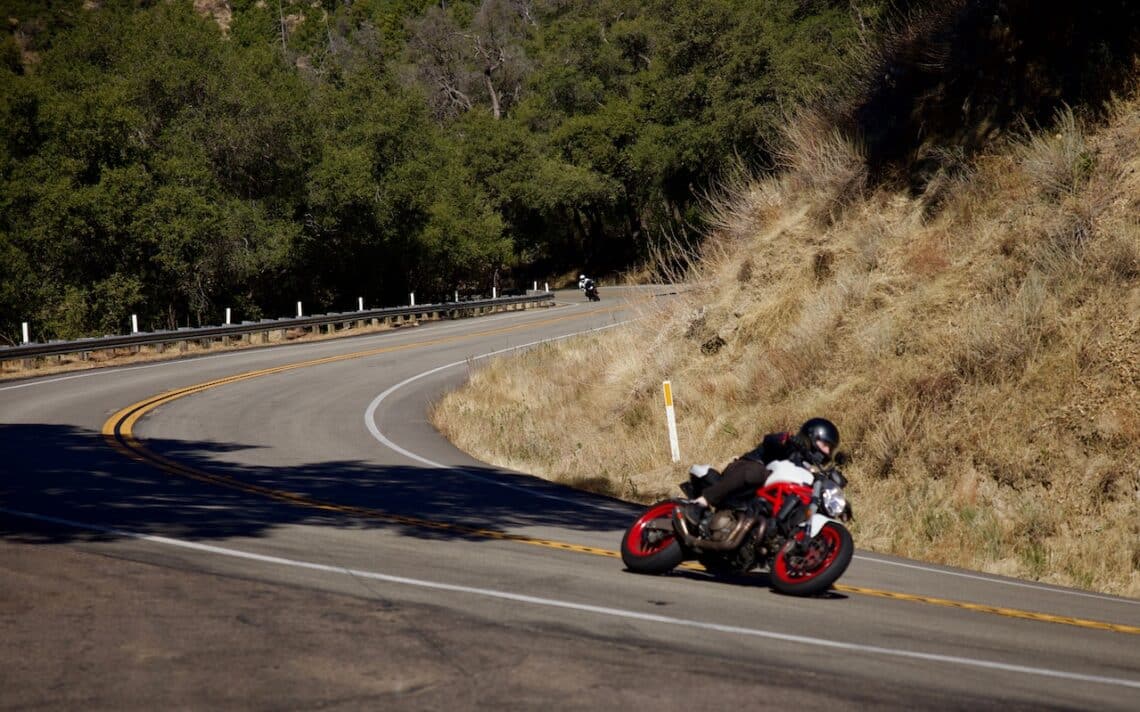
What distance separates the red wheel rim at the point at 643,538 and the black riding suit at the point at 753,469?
43 centimetres

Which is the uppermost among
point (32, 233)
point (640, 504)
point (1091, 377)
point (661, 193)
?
point (661, 193)

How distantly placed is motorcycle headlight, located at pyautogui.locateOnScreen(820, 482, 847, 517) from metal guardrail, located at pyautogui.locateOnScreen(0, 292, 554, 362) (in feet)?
86.2

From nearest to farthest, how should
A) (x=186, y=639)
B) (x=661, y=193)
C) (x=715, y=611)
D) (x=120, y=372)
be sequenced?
(x=186, y=639)
(x=715, y=611)
(x=120, y=372)
(x=661, y=193)

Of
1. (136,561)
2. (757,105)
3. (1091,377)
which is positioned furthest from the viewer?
(757,105)

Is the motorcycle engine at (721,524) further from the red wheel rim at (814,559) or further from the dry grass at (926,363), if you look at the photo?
the dry grass at (926,363)

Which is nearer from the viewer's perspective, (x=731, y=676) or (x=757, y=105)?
(x=731, y=676)

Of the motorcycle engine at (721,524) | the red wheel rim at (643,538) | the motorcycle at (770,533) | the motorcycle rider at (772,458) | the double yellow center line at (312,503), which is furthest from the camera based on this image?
the red wheel rim at (643,538)

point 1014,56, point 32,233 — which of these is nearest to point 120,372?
point 32,233

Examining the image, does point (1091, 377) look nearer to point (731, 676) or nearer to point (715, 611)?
point (715, 611)

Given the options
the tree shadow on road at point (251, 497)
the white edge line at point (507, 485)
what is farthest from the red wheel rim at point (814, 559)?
the tree shadow on road at point (251, 497)

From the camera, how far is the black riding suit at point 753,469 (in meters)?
9.03

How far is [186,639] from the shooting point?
21.0 feet

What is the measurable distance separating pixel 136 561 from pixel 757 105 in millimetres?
61379

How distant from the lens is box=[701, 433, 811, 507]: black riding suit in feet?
29.6
